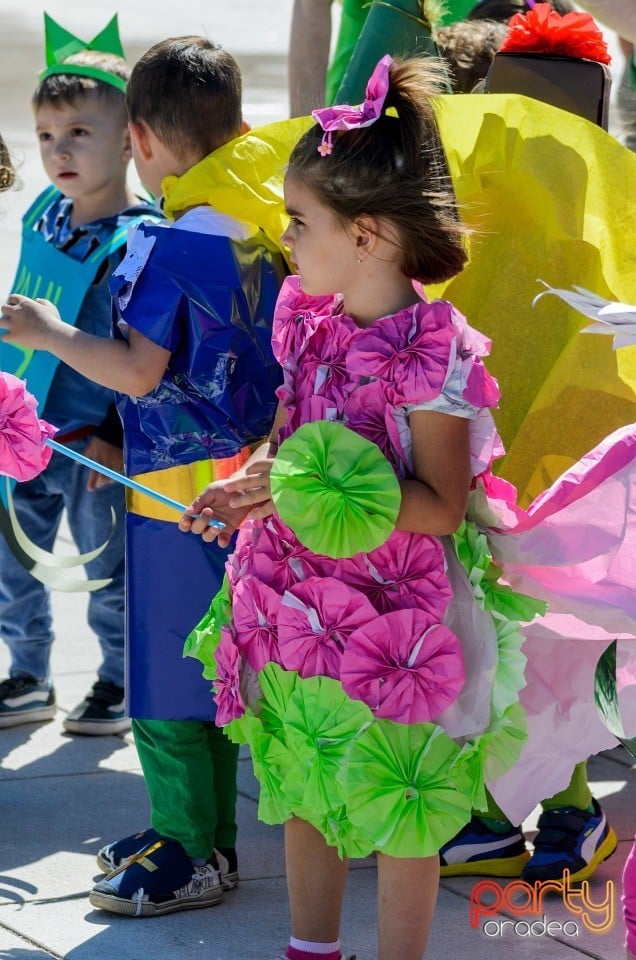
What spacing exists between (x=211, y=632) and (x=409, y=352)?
659 mm

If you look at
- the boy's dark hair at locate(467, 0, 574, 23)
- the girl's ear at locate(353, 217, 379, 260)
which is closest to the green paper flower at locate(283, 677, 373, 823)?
the girl's ear at locate(353, 217, 379, 260)

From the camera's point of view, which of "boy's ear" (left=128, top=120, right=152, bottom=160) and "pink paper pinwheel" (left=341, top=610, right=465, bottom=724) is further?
"boy's ear" (left=128, top=120, right=152, bottom=160)

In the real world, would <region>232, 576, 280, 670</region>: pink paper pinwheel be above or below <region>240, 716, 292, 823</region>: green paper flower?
above

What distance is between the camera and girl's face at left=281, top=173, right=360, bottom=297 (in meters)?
2.42

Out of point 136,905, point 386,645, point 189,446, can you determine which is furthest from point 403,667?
point 136,905

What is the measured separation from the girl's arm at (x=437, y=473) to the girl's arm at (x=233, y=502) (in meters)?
0.24

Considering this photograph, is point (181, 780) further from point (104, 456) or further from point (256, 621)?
point (104, 456)

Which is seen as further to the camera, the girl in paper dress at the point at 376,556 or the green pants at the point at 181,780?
the green pants at the point at 181,780

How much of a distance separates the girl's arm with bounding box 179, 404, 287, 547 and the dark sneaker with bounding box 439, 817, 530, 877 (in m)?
1.05

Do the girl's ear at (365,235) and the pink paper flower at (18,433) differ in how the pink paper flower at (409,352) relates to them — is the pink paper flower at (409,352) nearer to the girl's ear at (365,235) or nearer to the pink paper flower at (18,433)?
the girl's ear at (365,235)

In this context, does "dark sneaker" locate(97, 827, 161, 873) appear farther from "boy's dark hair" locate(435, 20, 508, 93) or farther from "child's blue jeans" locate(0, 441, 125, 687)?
"boy's dark hair" locate(435, 20, 508, 93)

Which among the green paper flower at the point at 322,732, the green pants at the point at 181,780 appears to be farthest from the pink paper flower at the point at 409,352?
the green pants at the point at 181,780

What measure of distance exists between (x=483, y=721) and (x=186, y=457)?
91 centimetres

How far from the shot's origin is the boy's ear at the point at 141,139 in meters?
3.02
